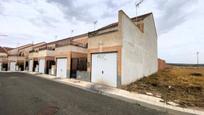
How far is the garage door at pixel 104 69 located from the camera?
1365 centimetres

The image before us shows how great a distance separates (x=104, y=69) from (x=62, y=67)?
9510 millimetres

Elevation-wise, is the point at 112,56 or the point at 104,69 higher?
the point at 112,56

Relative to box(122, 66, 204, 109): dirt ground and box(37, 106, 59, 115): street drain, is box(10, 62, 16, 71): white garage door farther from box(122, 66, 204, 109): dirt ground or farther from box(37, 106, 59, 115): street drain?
box(37, 106, 59, 115): street drain

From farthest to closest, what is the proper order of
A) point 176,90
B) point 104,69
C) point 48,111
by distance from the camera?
1. point 104,69
2. point 176,90
3. point 48,111

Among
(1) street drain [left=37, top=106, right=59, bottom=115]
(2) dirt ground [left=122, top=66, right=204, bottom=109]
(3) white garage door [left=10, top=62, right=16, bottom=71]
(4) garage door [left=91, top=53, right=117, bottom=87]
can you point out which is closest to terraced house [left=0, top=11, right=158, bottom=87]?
(4) garage door [left=91, top=53, right=117, bottom=87]

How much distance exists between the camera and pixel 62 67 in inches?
867

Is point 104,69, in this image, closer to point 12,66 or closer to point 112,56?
point 112,56

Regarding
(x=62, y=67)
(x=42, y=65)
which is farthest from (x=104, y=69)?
(x=42, y=65)

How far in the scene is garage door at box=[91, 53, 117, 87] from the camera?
13648 mm

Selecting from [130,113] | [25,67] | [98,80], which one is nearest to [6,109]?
[130,113]

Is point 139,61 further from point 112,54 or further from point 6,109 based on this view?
point 6,109

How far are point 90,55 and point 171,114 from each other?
10.9 metres

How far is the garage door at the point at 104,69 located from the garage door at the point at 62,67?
6817mm

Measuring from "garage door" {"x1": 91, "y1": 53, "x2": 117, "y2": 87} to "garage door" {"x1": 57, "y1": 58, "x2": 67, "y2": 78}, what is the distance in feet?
22.4
